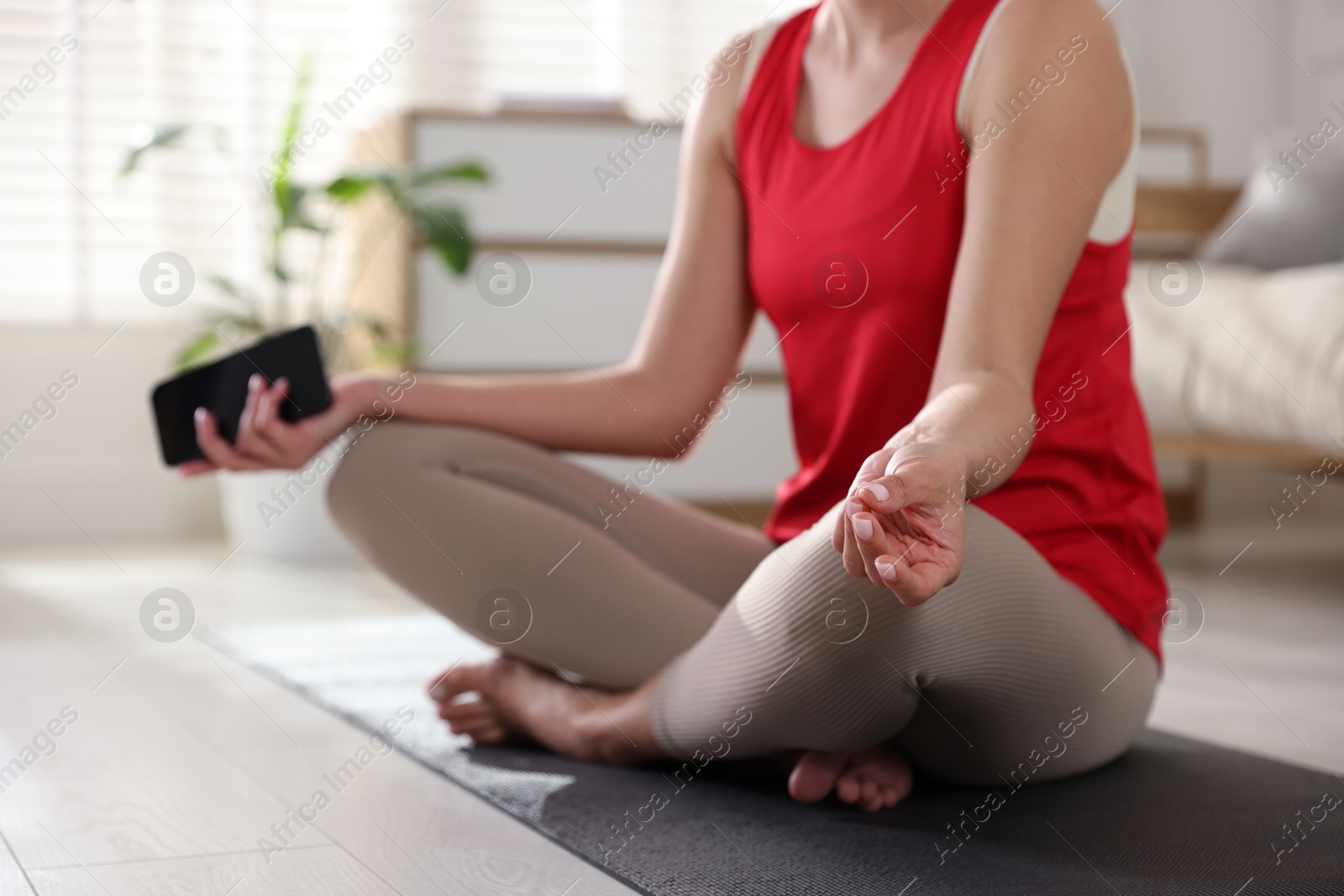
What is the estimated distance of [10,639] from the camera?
1.82 m

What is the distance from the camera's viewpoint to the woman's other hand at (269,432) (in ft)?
3.77

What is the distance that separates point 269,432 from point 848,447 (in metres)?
0.45

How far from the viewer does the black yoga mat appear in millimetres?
868

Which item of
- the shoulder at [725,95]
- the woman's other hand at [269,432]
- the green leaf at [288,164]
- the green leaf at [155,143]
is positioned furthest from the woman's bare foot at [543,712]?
the green leaf at [155,143]

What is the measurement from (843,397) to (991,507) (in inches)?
6.3

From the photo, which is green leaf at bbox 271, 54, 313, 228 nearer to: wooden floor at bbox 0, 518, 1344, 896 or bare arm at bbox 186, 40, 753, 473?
wooden floor at bbox 0, 518, 1344, 896

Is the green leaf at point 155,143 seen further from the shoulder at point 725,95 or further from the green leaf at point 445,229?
the shoulder at point 725,95

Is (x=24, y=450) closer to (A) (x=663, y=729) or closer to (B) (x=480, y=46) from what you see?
(B) (x=480, y=46)

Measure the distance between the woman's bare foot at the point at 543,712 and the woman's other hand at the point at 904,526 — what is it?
386 mm

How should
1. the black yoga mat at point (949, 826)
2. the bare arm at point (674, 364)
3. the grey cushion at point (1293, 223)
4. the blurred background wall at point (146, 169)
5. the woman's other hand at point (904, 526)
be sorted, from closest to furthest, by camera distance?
the woman's other hand at point (904, 526), the black yoga mat at point (949, 826), the bare arm at point (674, 364), the grey cushion at point (1293, 223), the blurred background wall at point (146, 169)

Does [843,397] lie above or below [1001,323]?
below

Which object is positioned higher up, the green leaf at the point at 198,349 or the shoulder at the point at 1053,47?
the shoulder at the point at 1053,47

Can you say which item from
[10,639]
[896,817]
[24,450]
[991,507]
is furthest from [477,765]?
[24,450]

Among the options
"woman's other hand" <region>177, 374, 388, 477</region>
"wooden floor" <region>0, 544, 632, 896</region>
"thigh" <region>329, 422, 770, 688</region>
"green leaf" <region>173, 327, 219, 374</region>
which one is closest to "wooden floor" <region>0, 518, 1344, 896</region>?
"wooden floor" <region>0, 544, 632, 896</region>
